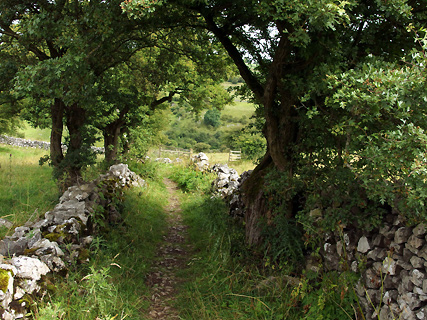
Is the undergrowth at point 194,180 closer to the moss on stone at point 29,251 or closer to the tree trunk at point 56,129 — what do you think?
the tree trunk at point 56,129

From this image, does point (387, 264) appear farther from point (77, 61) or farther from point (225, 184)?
point (225, 184)

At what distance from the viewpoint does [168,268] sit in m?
7.33

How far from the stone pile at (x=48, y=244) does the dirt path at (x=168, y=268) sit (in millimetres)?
1464

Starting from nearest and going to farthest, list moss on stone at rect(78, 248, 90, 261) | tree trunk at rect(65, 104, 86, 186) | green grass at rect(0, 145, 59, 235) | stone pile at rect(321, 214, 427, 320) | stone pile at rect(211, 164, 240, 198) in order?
stone pile at rect(321, 214, 427, 320) < moss on stone at rect(78, 248, 90, 261) < green grass at rect(0, 145, 59, 235) < tree trunk at rect(65, 104, 86, 186) < stone pile at rect(211, 164, 240, 198)

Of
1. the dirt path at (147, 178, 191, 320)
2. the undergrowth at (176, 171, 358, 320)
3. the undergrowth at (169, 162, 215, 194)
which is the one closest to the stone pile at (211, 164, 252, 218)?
the undergrowth at (169, 162, 215, 194)

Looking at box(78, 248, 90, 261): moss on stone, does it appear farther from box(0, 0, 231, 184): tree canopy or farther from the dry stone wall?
the dry stone wall

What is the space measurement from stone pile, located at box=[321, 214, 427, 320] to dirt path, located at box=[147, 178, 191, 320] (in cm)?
295

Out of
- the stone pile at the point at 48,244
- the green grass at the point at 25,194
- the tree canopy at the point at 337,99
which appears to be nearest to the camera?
the tree canopy at the point at 337,99

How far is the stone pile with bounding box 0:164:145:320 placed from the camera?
408 cm

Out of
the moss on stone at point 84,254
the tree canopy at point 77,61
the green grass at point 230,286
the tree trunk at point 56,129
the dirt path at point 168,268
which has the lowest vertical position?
the dirt path at point 168,268

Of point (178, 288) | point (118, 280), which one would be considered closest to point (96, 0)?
point (118, 280)

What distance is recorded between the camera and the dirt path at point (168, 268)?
567 centimetres

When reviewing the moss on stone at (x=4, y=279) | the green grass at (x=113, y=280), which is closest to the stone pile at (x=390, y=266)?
the green grass at (x=113, y=280)

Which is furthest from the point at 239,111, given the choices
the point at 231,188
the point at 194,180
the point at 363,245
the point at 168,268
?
the point at 363,245
